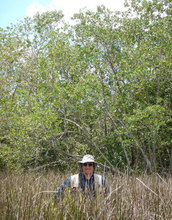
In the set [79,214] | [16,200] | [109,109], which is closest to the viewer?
[79,214]

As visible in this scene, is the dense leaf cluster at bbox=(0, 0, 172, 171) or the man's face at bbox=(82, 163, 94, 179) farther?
the dense leaf cluster at bbox=(0, 0, 172, 171)

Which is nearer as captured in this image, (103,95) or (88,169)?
(88,169)

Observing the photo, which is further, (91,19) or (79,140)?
(79,140)

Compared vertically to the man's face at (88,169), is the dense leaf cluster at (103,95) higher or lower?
higher

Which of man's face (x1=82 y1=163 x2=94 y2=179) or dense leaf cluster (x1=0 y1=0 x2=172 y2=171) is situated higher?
dense leaf cluster (x1=0 y1=0 x2=172 y2=171)

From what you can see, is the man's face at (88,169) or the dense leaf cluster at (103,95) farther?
the dense leaf cluster at (103,95)

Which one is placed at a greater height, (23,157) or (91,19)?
(91,19)

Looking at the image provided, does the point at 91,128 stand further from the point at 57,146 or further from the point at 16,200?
the point at 16,200

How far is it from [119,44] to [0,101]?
5633 millimetres

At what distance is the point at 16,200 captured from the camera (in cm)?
305

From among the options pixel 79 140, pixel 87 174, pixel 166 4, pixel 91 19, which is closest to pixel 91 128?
pixel 79 140

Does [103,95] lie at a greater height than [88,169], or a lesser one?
greater

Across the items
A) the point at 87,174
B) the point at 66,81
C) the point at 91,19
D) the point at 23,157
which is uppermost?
the point at 91,19

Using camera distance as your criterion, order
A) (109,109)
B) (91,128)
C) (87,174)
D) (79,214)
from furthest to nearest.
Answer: (91,128) < (109,109) < (87,174) < (79,214)
